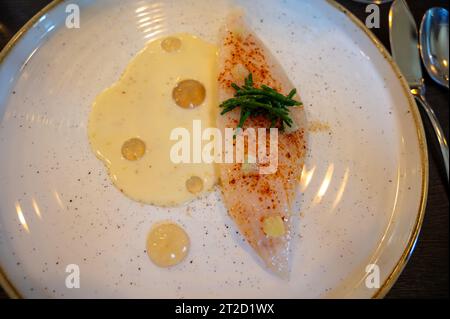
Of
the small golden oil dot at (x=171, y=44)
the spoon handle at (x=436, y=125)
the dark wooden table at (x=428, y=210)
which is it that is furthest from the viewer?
the small golden oil dot at (x=171, y=44)

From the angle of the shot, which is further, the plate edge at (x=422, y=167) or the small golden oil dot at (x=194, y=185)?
the small golden oil dot at (x=194, y=185)

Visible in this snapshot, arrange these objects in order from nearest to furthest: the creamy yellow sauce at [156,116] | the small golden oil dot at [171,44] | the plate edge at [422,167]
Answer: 1. the plate edge at [422,167]
2. the creamy yellow sauce at [156,116]
3. the small golden oil dot at [171,44]

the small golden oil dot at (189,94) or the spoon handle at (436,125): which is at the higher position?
the small golden oil dot at (189,94)

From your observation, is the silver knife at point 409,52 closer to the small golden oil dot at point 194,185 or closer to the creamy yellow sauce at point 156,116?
the creamy yellow sauce at point 156,116

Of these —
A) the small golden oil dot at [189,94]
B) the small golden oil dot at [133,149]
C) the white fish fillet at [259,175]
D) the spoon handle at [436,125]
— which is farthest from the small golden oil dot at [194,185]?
the spoon handle at [436,125]

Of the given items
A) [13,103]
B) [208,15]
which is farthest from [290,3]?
[13,103]

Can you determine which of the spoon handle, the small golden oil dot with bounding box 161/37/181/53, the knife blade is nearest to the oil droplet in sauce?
the small golden oil dot with bounding box 161/37/181/53

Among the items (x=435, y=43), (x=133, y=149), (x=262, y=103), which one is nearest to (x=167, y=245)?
(x=133, y=149)

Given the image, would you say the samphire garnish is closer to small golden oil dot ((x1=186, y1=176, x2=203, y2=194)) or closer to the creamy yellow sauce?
the creamy yellow sauce

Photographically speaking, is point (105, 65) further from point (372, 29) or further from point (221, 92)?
point (372, 29)
